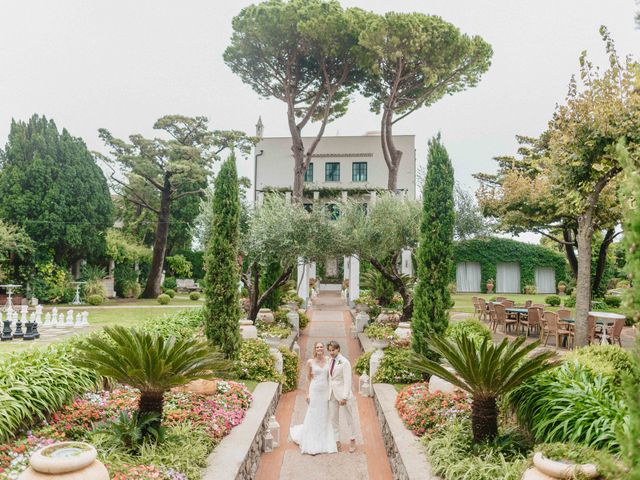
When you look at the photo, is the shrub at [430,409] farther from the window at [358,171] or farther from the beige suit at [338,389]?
the window at [358,171]

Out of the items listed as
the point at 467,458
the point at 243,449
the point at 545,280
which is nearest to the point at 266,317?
the point at 243,449

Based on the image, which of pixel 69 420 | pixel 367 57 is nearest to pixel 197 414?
pixel 69 420

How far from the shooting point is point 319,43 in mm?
20672

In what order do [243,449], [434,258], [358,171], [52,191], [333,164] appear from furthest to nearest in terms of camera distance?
[333,164]
[358,171]
[52,191]
[434,258]
[243,449]

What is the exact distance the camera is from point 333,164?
31.1m

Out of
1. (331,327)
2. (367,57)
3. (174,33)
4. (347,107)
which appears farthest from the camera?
(347,107)

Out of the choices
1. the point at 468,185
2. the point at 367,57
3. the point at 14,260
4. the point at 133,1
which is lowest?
the point at 14,260

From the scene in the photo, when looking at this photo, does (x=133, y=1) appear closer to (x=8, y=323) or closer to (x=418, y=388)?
(x=8, y=323)

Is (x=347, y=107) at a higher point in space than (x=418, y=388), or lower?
higher

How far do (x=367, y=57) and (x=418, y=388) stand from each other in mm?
16325

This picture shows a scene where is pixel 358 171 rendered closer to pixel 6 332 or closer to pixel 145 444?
pixel 6 332

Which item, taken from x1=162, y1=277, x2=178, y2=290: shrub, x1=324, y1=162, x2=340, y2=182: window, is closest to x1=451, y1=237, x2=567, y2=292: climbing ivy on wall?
x1=324, y1=162, x2=340, y2=182: window

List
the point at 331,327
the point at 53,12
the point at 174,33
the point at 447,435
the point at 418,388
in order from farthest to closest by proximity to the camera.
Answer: the point at 331,327
the point at 174,33
the point at 53,12
the point at 418,388
the point at 447,435

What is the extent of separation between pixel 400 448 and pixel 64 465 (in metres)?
3.51
